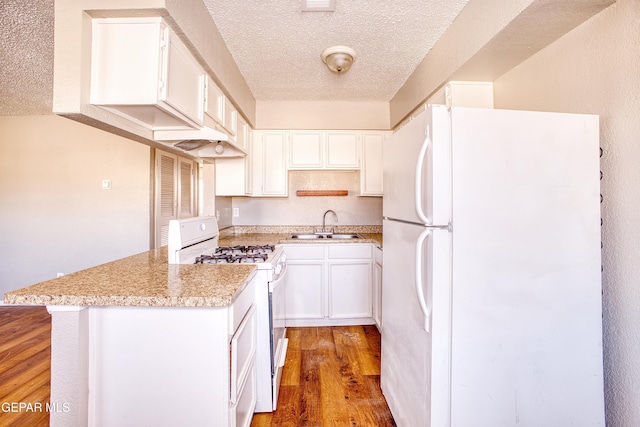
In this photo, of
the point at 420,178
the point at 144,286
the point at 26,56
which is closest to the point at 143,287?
the point at 144,286

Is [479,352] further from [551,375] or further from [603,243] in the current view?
[603,243]

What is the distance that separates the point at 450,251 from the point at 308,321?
2037mm

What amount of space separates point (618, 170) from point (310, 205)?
2651 millimetres

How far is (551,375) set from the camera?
1.16 m

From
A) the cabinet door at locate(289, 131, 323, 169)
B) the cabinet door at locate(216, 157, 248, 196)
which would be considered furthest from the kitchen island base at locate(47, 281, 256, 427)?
the cabinet door at locate(289, 131, 323, 169)

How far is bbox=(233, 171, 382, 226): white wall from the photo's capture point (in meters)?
3.46

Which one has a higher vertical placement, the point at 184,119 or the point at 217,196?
the point at 184,119

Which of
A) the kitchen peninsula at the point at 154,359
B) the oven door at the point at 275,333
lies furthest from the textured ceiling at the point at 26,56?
the oven door at the point at 275,333

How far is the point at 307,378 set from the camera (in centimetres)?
201

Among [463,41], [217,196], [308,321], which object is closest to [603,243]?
[463,41]

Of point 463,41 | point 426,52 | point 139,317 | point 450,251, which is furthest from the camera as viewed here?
point 426,52

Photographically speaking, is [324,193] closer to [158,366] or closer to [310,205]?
[310,205]

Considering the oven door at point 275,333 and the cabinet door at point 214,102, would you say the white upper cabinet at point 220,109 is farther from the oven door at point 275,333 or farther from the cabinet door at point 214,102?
the oven door at point 275,333

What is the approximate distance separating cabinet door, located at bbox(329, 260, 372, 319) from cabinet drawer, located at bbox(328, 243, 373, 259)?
0.21ft
